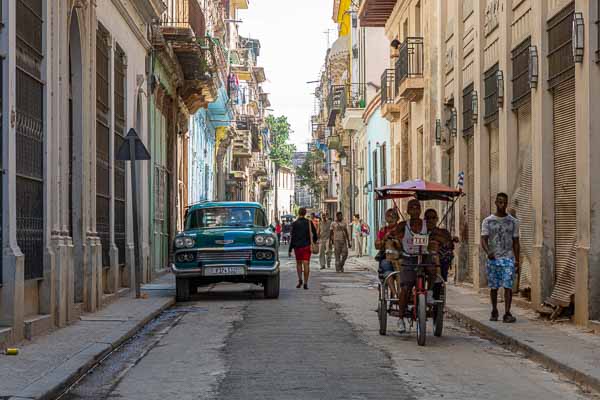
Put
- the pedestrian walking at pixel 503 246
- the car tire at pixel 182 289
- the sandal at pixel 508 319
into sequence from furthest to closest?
the car tire at pixel 182 289
the pedestrian walking at pixel 503 246
the sandal at pixel 508 319

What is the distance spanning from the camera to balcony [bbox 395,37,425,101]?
98.8 ft

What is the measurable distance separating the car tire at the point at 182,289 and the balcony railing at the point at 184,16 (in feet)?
36.1

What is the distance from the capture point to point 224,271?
20.2m

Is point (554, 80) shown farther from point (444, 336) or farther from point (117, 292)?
point (117, 292)

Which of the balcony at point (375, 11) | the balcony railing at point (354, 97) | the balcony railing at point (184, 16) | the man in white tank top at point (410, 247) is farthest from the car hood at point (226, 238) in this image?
the balcony railing at point (354, 97)

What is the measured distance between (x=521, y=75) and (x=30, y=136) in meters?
8.60

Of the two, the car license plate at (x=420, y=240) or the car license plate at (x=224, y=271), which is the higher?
the car license plate at (x=420, y=240)

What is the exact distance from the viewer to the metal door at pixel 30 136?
12633 mm

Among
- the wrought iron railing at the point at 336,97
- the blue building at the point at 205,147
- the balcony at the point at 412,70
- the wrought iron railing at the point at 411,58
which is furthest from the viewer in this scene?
the wrought iron railing at the point at 336,97

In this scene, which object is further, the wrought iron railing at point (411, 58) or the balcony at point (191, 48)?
the wrought iron railing at point (411, 58)

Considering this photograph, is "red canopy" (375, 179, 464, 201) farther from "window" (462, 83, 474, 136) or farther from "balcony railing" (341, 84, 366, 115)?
"balcony railing" (341, 84, 366, 115)

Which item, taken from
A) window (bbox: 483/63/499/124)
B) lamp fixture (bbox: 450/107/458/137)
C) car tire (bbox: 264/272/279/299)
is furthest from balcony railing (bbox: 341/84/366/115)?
car tire (bbox: 264/272/279/299)

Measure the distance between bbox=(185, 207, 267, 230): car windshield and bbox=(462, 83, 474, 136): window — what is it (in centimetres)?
488

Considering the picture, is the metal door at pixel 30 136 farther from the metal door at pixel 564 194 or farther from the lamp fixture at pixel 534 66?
the lamp fixture at pixel 534 66
